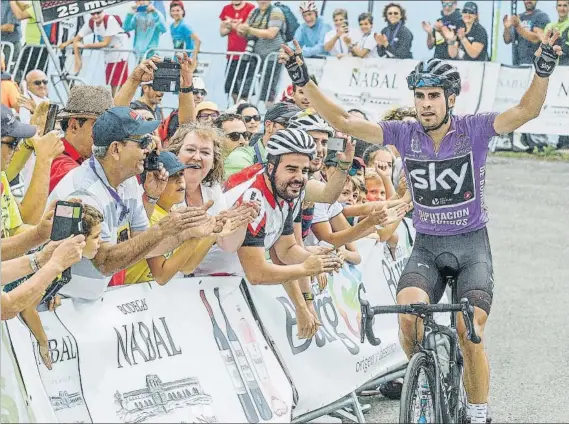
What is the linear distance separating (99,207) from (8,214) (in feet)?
1.86

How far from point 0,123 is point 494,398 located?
4473mm

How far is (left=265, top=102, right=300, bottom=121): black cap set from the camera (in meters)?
8.99

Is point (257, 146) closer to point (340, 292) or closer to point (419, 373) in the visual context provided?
point (340, 292)

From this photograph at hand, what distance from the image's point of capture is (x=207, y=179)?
759cm

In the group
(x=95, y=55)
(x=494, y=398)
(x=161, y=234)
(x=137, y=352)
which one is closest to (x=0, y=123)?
(x=161, y=234)

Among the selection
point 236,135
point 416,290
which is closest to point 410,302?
point 416,290

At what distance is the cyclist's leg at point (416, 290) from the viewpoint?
7.04m

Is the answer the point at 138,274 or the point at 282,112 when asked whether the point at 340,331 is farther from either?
the point at 138,274

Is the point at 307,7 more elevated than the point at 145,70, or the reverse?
the point at 145,70

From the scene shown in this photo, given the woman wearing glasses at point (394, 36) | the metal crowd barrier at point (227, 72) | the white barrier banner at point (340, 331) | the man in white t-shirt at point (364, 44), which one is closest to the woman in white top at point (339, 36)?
the man in white t-shirt at point (364, 44)

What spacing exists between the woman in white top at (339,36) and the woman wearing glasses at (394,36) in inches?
18.7

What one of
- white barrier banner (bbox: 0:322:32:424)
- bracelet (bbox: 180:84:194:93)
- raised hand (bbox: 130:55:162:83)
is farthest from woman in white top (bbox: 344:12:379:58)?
white barrier banner (bbox: 0:322:32:424)

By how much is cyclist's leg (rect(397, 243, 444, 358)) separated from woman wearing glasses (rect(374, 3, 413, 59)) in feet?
36.5

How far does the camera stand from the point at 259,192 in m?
7.11
